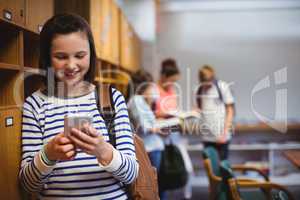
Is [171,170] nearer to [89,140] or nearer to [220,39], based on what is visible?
[89,140]

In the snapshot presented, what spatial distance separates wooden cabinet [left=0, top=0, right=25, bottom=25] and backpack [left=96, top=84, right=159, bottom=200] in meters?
0.34

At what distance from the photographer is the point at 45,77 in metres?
1.01

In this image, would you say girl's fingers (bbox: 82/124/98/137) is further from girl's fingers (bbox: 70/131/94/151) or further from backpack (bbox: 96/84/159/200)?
backpack (bbox: 96/84/159/200)

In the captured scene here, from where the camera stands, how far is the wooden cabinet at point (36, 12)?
114cm

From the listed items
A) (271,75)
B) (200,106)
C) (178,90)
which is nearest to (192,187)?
(200,106)

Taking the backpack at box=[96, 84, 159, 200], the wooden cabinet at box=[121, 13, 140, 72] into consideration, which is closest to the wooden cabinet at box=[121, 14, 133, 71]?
the wooden cabinet at box=[121, 13, 140, 72]

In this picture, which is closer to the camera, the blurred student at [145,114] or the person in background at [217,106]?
the blurred student at [145,114]

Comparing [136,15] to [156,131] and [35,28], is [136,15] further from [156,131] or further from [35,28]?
[35,28]

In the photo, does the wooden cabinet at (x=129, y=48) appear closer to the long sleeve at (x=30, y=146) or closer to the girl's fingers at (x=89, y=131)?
the long sleeve at (x=30, y=146)

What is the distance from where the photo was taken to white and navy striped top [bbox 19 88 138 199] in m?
0.94

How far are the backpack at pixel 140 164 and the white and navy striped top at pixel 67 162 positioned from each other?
2 centimetres

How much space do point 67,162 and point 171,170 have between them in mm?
1548

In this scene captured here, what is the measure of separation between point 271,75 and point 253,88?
16 centimetres

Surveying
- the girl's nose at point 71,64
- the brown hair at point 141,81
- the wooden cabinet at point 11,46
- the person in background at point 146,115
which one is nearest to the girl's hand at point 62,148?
the girl's nose at point 71,64
